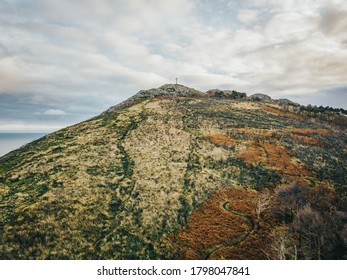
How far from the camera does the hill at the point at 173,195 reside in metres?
18.4

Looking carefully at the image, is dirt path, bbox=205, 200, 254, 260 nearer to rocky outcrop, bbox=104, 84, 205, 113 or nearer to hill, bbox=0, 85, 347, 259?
hill, bbox=0, 85, 347, 259

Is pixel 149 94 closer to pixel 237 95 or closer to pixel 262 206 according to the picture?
pixel 237 95

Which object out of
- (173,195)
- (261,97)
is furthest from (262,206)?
(261,97)

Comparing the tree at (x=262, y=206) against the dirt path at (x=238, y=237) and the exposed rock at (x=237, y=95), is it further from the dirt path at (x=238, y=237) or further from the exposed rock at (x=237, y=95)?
the exposed rock at (x=237, y=95)

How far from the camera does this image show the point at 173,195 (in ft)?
84.7

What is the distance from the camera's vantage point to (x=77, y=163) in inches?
1248

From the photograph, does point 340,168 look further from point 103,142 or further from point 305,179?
point 103,142

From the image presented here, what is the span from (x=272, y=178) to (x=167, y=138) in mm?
18512

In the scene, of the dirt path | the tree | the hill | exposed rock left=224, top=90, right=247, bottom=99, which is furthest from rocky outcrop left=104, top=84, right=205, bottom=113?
the tree

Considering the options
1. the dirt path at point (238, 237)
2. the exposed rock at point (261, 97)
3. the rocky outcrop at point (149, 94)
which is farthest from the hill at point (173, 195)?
the exposed rock at point (261, 97)

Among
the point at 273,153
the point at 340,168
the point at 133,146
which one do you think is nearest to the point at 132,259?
the point at 133,146

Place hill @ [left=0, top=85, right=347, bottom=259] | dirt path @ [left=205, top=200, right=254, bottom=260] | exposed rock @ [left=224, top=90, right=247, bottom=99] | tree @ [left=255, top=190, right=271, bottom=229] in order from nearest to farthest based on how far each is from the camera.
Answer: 1. hill @ [left=0, top=85, right=347, bottom=259]
2. dirt path @ [left=205, top=200, right=254, bottom=260]
3. tree @ [left=255, top=190, right=271, bottom=229]
4. exposed rock @ [left=224, top=90, right=247, bottom=99]

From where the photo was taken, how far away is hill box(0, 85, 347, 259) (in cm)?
1839

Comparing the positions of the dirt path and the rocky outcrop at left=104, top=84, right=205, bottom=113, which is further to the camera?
the rocky outcrop at left=104, top=84, right=205, bottom=113
